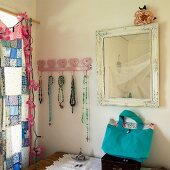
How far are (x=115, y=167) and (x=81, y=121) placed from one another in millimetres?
608

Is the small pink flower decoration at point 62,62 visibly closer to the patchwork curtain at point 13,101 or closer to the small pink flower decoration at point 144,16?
the patchwork curtain at point 13,101

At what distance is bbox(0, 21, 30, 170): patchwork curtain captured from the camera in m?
1.75

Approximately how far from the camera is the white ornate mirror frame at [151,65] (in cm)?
176

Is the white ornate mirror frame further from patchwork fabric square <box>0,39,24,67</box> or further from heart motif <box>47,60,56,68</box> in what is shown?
patchwork fabric square <box>0,39,24,67</box>

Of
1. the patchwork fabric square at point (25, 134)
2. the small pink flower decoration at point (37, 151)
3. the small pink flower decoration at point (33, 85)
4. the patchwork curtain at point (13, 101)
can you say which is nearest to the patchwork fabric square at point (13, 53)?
the patchwork curtain at point (13, 101)

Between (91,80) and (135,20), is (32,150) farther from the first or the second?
(135,20)

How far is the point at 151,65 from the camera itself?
1778 mm

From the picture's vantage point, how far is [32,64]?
2279mm

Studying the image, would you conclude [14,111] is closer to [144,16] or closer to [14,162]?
[14,162]

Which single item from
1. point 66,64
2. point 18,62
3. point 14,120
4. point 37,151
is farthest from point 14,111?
point 66,64

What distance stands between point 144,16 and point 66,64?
0.87 metres

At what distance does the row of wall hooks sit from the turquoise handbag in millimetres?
584

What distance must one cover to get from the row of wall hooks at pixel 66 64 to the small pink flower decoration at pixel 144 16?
0.57 meters

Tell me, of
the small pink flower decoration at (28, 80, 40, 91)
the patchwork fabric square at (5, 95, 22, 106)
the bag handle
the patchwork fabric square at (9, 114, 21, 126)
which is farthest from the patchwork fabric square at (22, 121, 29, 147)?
the bag handle
